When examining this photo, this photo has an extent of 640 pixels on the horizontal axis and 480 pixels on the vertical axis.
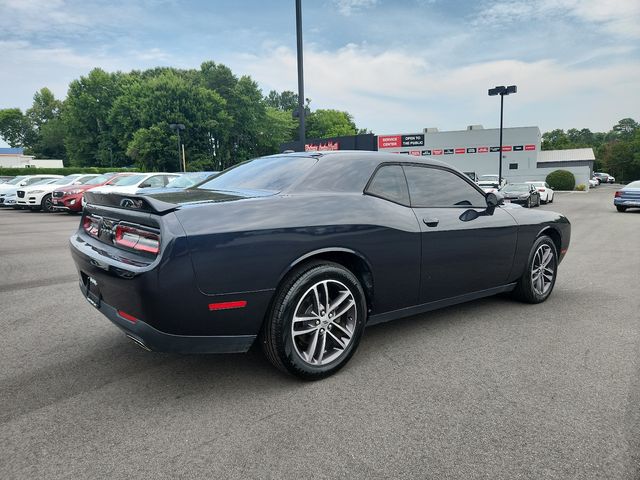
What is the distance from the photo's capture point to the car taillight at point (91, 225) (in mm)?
3416

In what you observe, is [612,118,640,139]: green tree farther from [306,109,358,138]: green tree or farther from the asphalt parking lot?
the asphalt parking lot

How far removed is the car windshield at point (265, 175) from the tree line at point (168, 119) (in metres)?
51.1

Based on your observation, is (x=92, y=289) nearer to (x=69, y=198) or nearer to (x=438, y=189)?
(x=438, y=189)

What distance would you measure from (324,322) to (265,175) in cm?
128

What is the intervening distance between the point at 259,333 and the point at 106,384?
1.06 meters

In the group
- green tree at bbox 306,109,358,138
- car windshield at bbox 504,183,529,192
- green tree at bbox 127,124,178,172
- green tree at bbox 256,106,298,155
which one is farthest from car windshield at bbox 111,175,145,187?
green tree at bbox 306,109,358,138

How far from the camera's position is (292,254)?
2.88 m

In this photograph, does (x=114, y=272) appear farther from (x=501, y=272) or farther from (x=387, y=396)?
(x=501, y=272)

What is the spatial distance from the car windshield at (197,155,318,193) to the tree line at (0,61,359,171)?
51.1 meters

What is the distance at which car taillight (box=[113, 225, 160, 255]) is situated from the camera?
2.69 m

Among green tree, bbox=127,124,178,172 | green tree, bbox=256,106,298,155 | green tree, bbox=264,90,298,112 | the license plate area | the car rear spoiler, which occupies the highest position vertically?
green tree, bbox=264,90,298,112

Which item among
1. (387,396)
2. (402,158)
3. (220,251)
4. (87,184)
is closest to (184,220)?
(220,251)

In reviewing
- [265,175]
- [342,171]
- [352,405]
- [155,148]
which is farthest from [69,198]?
[155,148]

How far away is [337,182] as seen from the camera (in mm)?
3375
